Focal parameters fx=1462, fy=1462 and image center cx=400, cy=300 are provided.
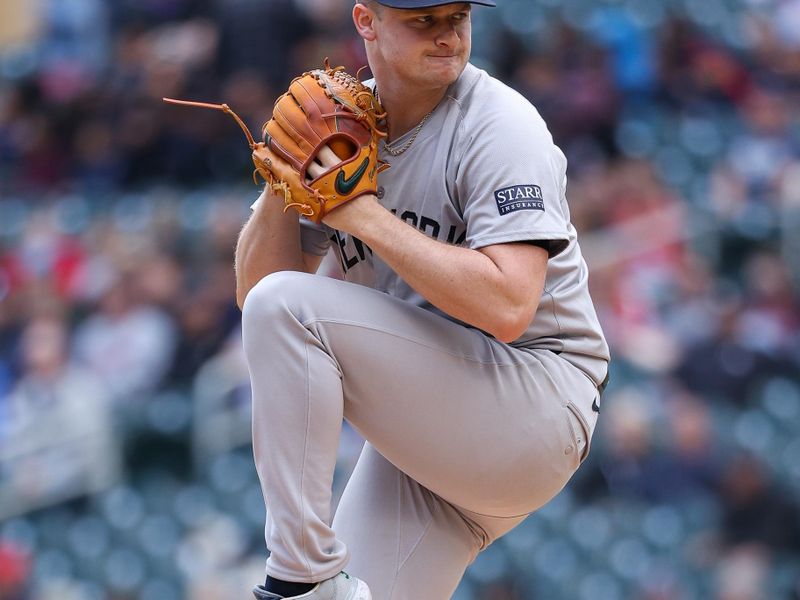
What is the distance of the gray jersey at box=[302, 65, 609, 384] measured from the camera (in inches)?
109

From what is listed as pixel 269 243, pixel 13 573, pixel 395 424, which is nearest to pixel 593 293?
pixel 13 573

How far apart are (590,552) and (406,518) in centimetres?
385

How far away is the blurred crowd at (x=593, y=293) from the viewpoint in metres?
6.77

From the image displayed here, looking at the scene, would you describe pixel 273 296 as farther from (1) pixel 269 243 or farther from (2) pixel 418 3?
(2) pixel 418 3

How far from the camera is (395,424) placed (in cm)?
281

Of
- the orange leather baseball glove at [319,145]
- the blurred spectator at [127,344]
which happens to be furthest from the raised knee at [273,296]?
the blurred spectator at [127,344]

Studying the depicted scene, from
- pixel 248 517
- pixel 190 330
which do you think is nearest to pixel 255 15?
pixel 190 330

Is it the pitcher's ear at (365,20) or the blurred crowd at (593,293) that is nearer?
the pitcher's ear at (365,20)

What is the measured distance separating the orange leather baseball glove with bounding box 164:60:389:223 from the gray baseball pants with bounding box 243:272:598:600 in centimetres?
17

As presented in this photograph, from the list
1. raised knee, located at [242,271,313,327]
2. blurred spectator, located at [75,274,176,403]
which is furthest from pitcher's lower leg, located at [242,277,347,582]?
blurred spectator, located at [75,274,176,403]

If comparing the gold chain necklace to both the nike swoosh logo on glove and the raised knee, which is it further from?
the raised knee

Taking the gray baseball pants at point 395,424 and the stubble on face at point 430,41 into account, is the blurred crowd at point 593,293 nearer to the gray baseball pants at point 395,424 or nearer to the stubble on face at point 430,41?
the gray baseball pants at point 395,424

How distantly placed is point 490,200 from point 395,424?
0.47m

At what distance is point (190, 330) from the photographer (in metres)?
7.48
